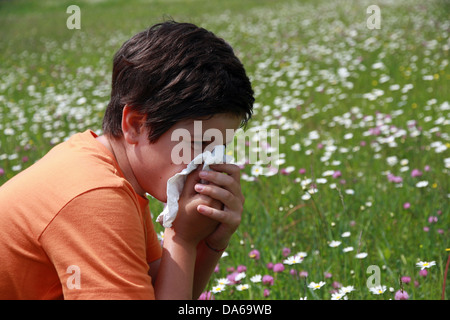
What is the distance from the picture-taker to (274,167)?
3.07 m

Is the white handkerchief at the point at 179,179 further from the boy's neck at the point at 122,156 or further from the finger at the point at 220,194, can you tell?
the boy's neck at the point at 122,156

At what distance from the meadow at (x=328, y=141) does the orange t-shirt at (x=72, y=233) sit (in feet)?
2.63

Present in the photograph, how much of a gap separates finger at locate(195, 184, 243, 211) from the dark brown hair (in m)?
0.17

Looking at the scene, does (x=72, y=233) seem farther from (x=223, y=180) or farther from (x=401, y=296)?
(x=401, y=296)

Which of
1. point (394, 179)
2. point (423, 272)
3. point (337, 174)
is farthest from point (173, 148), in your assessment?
point (394, 179)

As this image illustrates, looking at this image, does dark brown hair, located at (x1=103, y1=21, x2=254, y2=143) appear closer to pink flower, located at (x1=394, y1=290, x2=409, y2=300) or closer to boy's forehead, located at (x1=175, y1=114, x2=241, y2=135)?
boy's forehead, located at (x1=175, y1=114, x2=241, y2=135)

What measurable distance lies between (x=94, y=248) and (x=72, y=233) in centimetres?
5

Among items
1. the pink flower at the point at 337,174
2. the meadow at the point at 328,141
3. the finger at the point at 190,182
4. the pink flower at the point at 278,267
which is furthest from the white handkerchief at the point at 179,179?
the pink flower at the point at 337,174

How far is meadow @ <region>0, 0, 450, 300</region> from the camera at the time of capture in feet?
6.82

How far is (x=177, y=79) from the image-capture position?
137 centimetres
